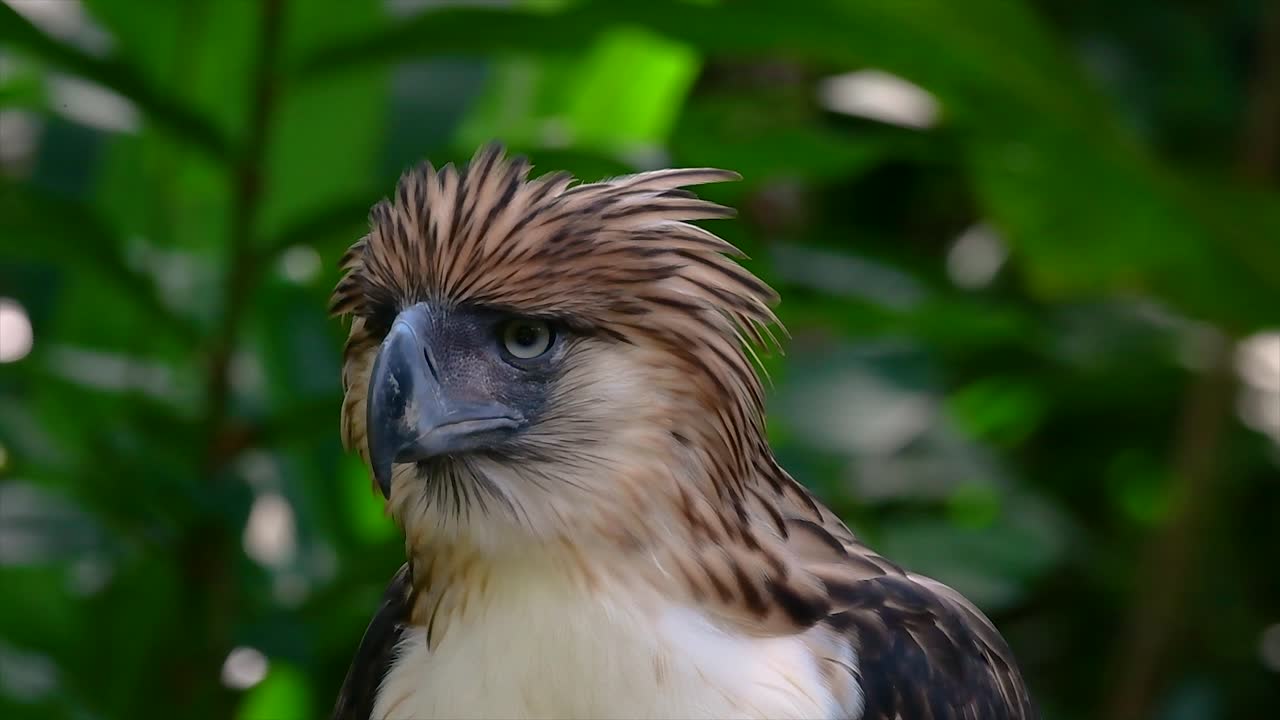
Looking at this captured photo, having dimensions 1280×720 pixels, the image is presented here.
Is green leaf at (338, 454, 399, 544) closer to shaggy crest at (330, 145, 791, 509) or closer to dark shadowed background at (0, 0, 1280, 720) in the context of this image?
dark shadowed background at (0, 0, 1280, 720)

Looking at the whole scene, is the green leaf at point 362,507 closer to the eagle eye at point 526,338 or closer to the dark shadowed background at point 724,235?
the dark shadowed background at point 724,235

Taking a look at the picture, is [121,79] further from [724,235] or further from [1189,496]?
[1189,496]

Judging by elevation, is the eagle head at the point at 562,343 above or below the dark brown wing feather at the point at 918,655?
above

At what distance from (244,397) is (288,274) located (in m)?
0.42

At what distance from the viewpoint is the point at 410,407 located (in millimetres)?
1551

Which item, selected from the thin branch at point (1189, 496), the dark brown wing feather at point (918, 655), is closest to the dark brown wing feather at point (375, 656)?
the dark brown wing feather at point (918, 655)

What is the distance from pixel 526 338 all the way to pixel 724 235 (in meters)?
0.91

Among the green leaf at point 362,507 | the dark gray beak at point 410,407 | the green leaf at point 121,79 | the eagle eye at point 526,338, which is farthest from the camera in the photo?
the green leaf at point 362,507

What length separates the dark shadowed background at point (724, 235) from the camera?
2.52 metres

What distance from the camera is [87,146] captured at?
125 inches

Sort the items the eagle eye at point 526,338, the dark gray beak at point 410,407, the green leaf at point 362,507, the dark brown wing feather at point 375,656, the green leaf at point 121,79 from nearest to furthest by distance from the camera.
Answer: the dark gray beak at point 410,407, the eagle eye at point 526,338, the dark brown wing feather at point 375,656, the green leaf at point 121,79, the green leaf at point 362,507

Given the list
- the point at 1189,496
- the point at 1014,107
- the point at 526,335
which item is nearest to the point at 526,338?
the point at 526,335

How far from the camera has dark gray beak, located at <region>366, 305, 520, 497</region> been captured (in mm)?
1545

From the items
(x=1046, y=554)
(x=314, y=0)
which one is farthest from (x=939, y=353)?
(x=314, y=0)
